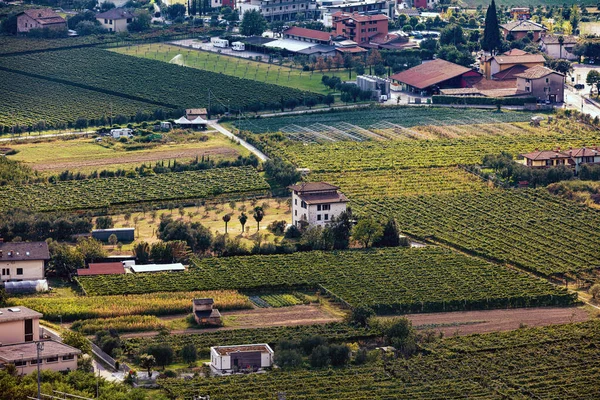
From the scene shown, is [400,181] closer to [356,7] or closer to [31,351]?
[31,351]

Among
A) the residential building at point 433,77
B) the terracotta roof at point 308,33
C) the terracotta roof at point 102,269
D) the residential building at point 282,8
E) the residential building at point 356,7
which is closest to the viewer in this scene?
the terracotta roof at point 102,269

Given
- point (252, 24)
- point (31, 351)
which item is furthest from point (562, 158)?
point (252, 24)

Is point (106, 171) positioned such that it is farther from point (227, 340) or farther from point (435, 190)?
point (227, 340)

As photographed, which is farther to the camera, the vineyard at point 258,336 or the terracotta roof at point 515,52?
the terracotta roof at point 515,52

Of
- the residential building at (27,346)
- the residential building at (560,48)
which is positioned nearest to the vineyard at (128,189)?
the residential building at (27,346)

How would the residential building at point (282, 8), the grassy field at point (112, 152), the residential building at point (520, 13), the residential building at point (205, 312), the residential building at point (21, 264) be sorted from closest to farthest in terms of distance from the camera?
the residential building at point (205, 312), the residential building at point (21, 264), the grassy field at point (112, 152), the residential building at point (282, 8), the residential building at point (520, 13)

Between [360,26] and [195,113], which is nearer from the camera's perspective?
[195,113]

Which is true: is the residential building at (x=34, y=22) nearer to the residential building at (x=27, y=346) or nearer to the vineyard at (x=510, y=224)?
the vineyard at (x=510, y=224)
